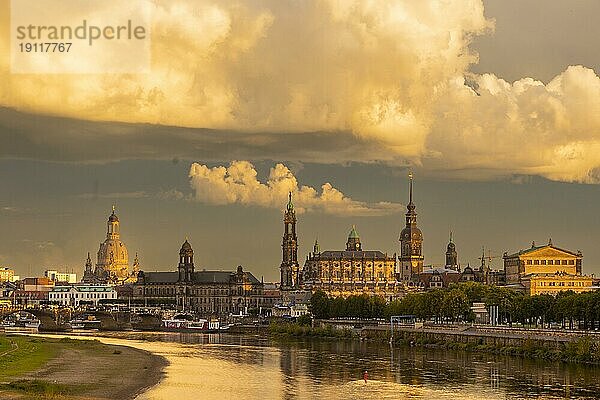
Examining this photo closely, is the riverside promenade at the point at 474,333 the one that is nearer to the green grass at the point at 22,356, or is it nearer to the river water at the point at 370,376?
the river water at the point at 370,376

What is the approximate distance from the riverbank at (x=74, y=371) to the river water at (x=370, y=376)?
250 centimetres

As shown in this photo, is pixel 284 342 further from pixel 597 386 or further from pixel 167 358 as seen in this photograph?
pixel 597 386

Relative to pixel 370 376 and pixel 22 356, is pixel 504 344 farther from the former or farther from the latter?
pixel 22 356

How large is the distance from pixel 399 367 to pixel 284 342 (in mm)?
67094

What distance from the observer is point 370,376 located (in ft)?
350

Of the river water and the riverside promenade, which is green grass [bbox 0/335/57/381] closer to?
the river water

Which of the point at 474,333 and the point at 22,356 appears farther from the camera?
the point at 474,333

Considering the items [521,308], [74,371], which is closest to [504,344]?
[521,308]

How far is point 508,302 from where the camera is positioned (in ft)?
607

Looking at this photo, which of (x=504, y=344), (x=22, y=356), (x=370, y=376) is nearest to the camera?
(x=370, y=376)

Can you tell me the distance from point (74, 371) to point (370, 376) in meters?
26.8

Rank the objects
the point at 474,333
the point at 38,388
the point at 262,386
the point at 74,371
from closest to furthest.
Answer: the point at 38,388 → the point at 262,386 → the point at 74,371 → the point at 474,333

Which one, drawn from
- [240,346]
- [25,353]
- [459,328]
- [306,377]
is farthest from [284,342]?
[306,377]

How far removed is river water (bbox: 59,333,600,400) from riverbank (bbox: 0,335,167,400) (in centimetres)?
250
